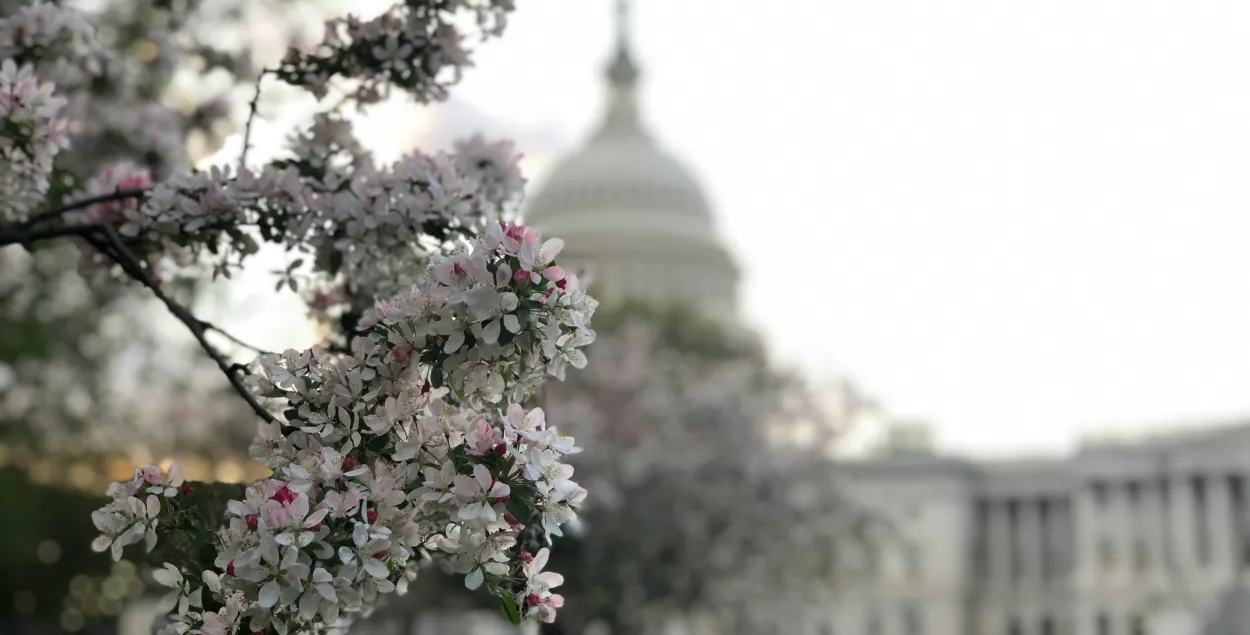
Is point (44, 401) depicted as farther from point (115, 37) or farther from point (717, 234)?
point (717, 234)

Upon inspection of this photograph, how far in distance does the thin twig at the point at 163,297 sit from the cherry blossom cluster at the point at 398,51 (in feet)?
3.63

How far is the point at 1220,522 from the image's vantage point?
5684 centimetres

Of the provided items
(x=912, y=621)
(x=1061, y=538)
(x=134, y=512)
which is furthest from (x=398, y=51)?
(x=912, y=621)

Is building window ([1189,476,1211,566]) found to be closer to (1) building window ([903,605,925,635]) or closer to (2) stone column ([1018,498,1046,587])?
(2) stone column ([1018,498,1046,587])

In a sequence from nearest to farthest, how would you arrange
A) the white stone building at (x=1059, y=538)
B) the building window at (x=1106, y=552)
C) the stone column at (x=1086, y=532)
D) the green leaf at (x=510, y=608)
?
the green leaf at (x=510, y=608)
the white stone building at (x=1059, y=538)
the building window at (x=1106, y=552)
the stone column at (x=1086, y=532)

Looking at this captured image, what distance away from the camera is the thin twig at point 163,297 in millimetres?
4908

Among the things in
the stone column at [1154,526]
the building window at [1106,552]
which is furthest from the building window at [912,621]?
the stone column at [1154,526]

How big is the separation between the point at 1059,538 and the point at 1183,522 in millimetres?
8781

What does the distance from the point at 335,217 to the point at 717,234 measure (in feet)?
249

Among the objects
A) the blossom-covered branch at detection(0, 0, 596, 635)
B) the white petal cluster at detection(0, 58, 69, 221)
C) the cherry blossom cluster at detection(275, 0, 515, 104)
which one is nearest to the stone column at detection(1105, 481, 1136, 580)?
the cherry blossom cluster at detection(275, 0, 515, 104)

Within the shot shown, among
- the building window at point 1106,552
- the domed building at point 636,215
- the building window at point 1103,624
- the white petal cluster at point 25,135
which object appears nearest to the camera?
the white petal cluster at point 25,135

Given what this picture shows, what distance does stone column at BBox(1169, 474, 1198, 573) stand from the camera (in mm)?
57906

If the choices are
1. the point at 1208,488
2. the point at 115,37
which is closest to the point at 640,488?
the point at 115,37

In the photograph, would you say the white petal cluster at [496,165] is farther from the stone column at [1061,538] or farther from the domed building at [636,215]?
the domed building at [636,215]
